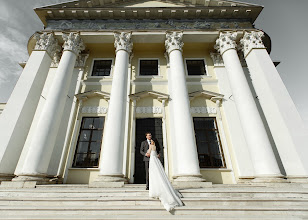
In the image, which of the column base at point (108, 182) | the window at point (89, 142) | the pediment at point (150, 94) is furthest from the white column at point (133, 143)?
the window at point (89, 142)

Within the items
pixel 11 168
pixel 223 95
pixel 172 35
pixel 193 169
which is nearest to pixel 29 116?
pixel 11 168

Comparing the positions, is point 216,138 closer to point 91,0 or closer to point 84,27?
point 84,27

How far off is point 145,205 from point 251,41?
11843mm

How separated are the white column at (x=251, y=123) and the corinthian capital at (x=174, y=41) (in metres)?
2.85

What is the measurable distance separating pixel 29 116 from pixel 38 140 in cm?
188

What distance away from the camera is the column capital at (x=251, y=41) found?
10.6 metres

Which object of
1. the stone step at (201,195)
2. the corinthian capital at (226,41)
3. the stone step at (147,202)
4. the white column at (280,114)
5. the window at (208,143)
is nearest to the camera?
the stone step at (147,202)

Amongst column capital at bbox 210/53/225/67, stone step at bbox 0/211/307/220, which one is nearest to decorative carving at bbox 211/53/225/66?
column capital at bbox 210/53/225/67

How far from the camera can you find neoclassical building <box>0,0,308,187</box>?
774 cm

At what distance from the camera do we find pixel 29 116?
877 centimetres

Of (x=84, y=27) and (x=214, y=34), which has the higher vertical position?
(x=84, y=27)

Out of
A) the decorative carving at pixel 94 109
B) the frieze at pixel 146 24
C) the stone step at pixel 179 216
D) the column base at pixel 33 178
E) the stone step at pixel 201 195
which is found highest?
the frieze at pixel 146 24

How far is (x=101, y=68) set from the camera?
1287cm

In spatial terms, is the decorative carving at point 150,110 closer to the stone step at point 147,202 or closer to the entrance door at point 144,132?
the entrance door at point 144,132
